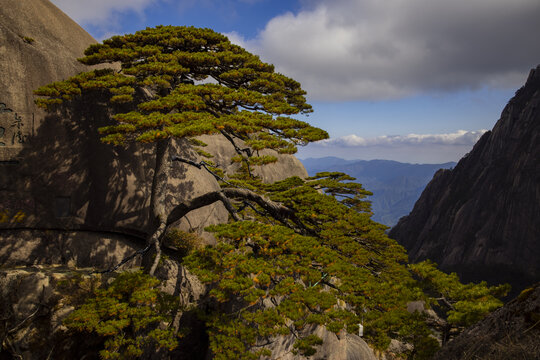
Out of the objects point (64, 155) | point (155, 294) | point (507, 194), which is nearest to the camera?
point (155, 294)

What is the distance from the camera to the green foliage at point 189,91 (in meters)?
8.70

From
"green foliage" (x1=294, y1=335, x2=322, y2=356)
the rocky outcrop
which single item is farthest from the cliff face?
"green foliage" (x1=294, y1=335, x2=322, y2=356)

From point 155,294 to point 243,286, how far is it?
2.40 metres

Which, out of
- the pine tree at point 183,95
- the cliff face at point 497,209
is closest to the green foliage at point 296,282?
the pine tree at point 183,95

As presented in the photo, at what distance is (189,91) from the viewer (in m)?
9.59

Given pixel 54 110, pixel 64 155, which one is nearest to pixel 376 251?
pixel 64 155

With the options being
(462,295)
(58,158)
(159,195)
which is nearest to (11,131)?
(58,158)

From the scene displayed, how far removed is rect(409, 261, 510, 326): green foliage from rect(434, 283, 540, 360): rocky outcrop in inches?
44.1

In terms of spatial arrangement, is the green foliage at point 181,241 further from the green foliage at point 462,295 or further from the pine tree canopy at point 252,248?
the green foliage at point 462,295

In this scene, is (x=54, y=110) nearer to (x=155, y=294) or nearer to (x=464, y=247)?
(x=155, y=294)

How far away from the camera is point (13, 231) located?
11.4 metres

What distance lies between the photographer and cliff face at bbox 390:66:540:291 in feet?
193

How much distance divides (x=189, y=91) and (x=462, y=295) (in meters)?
9.74

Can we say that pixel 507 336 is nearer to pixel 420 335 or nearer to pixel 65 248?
pixel 420 335
